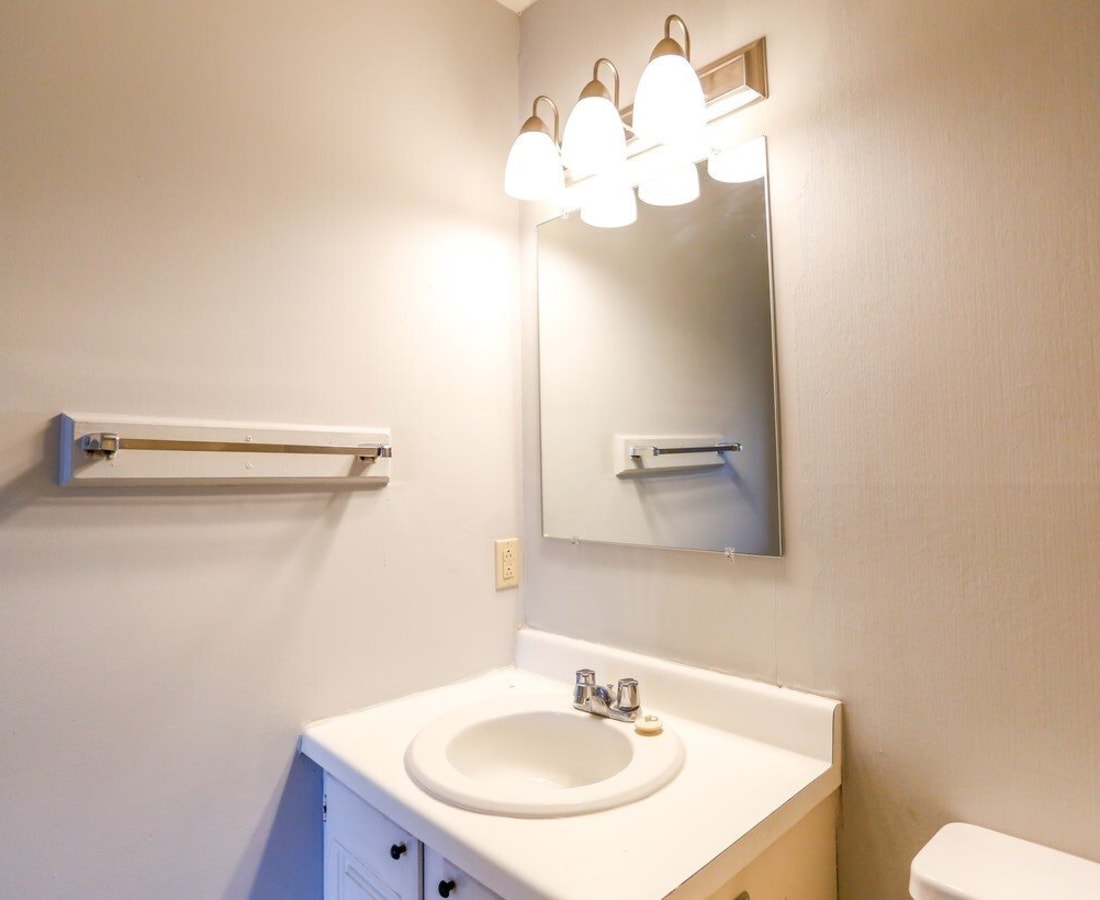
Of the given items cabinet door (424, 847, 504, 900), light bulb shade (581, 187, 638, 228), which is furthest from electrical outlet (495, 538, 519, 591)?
light bulb shade (581, 187, 638, 228)

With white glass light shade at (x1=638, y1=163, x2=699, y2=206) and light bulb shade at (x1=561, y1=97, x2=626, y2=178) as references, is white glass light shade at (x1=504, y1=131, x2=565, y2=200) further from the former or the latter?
white glass light shade at (x1=638, y1=163, x2=699, y2=206)

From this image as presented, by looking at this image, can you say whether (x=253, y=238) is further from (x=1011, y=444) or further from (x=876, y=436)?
(x=1011, y=444)

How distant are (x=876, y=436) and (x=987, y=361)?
170 millimetres

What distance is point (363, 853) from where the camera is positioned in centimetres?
101

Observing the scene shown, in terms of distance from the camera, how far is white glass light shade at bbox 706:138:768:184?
109 cm

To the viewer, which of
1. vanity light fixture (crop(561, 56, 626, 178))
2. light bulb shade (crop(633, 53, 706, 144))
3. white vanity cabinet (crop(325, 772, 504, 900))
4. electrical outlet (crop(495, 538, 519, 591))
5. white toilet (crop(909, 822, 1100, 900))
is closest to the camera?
white toilet (crop(909, 822, 1100, 900))

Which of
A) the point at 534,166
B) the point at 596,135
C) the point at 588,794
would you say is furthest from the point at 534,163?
the point at 588,794

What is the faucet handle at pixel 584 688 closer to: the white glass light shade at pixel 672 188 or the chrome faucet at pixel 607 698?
the chrome faucet at pixel 607 698

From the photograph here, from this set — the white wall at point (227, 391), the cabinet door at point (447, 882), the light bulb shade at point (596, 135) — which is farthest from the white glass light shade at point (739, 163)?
the cabinet door at point (447, 882)

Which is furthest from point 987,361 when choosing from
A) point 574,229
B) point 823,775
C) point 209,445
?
point 209,445

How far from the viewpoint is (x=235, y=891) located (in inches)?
40.3

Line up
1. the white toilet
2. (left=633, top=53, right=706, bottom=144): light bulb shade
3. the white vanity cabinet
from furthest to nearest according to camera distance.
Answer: (left=633, top=53, right=706, bottom=144): light bulb shade → the white vanity cabinet → the white toilet

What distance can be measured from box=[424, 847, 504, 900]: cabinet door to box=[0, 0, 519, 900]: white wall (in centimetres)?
34

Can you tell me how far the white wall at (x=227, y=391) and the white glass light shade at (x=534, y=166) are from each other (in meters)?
0.17
